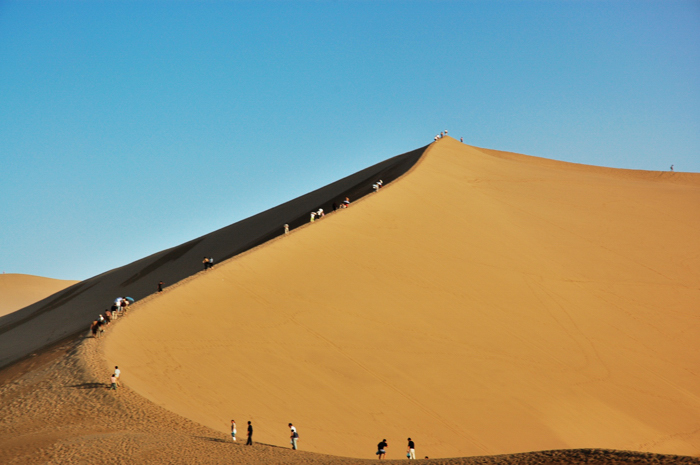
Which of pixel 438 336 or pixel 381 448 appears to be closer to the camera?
pixel 381 448

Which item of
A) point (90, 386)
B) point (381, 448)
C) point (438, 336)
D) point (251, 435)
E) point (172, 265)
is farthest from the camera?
point (172, 265)

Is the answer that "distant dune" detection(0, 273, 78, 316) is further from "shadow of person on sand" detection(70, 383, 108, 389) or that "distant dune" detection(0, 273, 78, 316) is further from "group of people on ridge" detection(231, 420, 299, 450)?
"group of people on ridge" detection(231, 420, 299, 450)

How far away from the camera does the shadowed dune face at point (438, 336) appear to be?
13625 mm

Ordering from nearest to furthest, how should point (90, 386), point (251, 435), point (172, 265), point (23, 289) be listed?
point (251, 435) → point (90, 386) → point (172, 265) → point (23, 289)

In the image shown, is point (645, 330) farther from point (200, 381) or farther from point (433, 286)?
point (200, 381)

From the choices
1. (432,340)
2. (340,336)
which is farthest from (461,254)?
(340,336)

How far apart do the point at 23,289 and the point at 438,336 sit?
81228 millimetres

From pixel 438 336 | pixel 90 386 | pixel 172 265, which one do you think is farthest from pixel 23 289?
pixel 438 336

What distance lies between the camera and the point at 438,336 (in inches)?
673

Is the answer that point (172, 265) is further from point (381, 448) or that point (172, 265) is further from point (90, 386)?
point (381, 448)

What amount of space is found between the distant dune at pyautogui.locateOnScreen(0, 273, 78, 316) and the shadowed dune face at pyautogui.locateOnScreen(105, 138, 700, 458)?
68319mm

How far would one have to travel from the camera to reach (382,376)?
15109 millimetres

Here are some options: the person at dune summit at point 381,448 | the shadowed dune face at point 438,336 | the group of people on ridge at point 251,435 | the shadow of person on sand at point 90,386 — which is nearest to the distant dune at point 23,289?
the shadowed dune face at point 438,336

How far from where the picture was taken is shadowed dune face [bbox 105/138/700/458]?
1362cm
